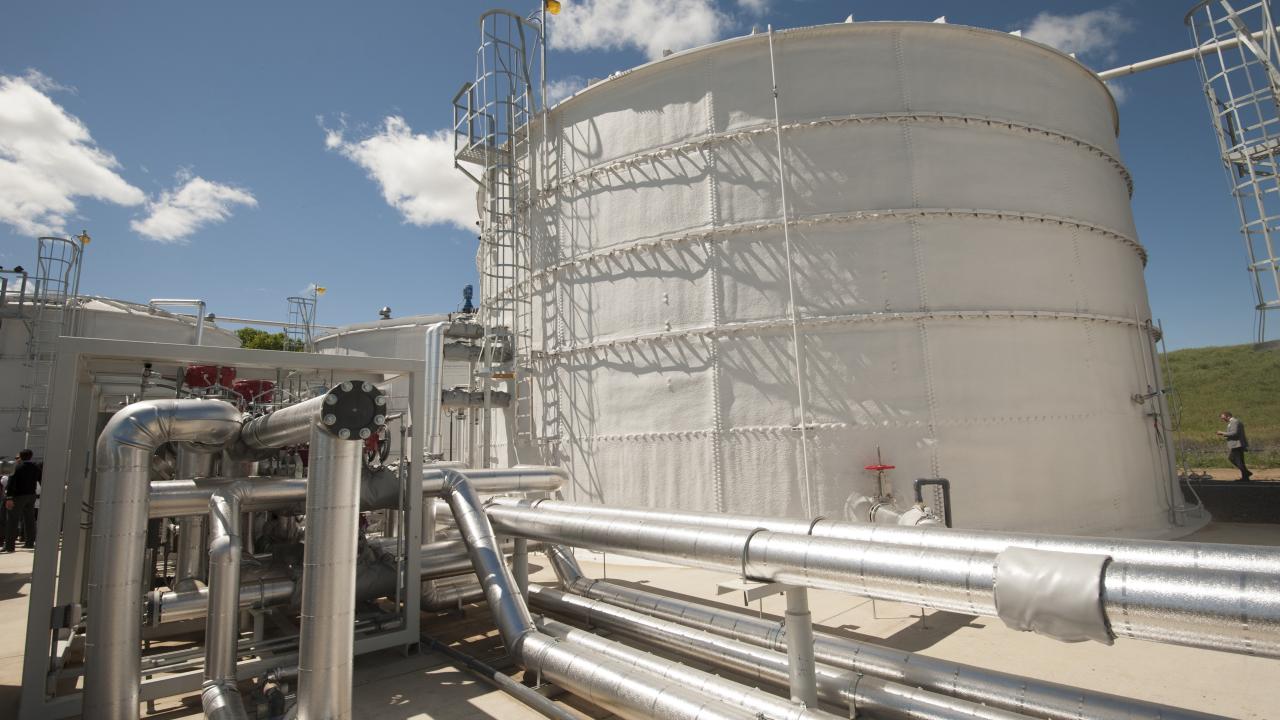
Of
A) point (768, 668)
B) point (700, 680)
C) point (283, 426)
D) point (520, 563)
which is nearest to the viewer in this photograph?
point (700, 680)

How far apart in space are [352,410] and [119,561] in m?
2.68

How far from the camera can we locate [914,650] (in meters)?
7.02

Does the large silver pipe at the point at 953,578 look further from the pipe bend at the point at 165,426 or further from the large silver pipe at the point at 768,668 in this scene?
the pipe bend at the point at 165,426

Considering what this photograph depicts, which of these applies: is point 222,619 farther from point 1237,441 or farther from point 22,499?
point 1237,441

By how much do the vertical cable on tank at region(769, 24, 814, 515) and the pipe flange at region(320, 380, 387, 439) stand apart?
769 cm

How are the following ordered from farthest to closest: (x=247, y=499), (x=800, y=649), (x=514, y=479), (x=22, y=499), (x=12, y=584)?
1. (x=22, y=499)
2. (x=12, y=584)
3. (x=514, y=479)
4. (x=247, y=499)
5. (x=800, y=649)

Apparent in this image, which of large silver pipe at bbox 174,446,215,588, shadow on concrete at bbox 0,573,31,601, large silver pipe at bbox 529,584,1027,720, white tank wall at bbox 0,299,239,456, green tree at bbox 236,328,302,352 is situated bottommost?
large silver pipe at bbox 529,584,1027,720

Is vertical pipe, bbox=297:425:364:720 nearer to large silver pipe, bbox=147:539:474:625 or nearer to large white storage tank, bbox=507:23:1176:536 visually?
large silver pipe, bbox=147:539:474:625

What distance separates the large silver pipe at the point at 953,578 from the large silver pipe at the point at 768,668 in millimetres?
880

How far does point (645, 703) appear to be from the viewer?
5.18 m

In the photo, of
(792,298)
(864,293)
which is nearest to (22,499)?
(792,298)

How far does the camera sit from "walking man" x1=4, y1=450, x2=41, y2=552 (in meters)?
13.7

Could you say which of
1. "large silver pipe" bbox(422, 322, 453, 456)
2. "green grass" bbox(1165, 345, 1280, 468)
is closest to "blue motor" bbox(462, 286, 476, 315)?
"large silver pipe" bbox(422, 322, 453, 456)

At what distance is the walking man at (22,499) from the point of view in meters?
13.7
